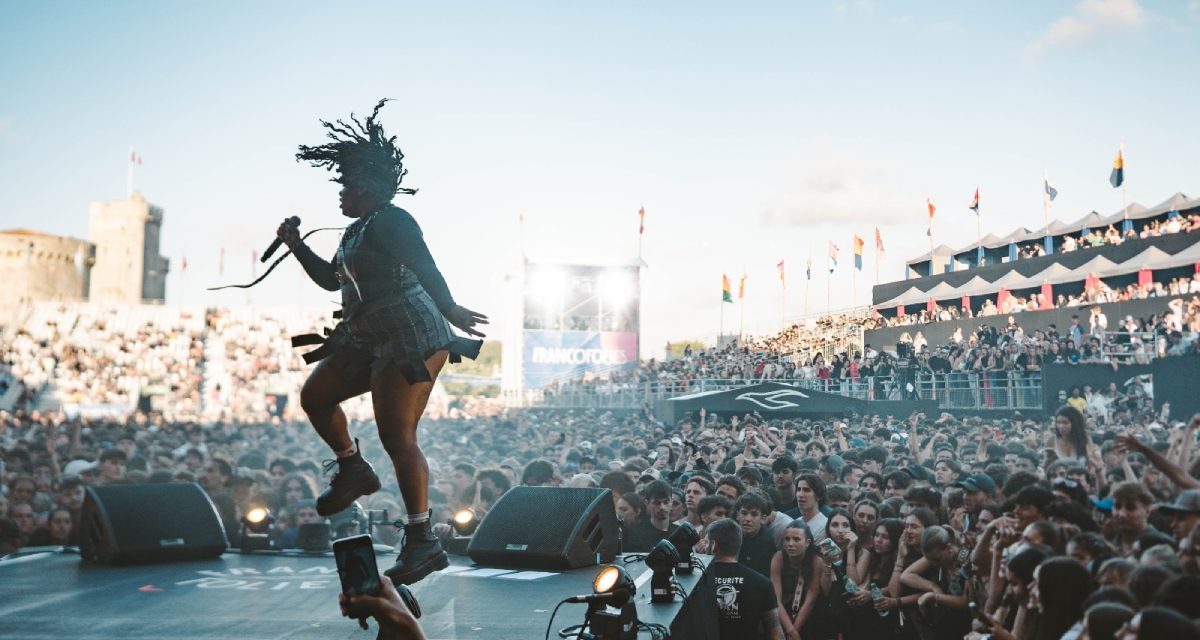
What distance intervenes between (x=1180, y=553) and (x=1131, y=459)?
4318 millimetres

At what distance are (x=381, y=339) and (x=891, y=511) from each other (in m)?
3.97

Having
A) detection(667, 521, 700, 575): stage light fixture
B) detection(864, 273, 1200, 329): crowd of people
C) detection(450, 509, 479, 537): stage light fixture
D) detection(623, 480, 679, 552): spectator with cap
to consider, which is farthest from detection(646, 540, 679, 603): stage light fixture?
detection(864, 273, 1200, 329): crowd of people

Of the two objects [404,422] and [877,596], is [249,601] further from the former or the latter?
[877,596]

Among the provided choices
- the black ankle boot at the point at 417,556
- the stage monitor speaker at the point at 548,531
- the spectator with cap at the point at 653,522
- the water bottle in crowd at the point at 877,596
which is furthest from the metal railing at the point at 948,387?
the black ankle boot at the point at 417,556

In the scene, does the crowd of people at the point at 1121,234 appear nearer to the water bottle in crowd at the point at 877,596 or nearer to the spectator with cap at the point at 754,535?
the spectator with cap at the point at 754,535

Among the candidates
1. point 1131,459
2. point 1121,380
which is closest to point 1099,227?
point 1121,380

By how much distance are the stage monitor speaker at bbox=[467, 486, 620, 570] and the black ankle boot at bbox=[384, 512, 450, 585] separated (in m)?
2.39

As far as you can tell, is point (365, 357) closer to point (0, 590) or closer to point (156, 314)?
point (0, 590)

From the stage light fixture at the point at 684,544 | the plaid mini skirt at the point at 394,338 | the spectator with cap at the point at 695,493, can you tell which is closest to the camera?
the plaid mini skirt at the point at 394,338

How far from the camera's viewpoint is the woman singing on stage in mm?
3664

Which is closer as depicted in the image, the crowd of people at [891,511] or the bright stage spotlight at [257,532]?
the crowd of people at [891,511]

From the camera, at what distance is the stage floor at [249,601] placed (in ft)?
15.0

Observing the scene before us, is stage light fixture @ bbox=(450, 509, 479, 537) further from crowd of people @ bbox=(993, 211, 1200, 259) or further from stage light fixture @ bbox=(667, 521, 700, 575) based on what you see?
crowd of people @ bbox=(993, 211, 1200, 259)

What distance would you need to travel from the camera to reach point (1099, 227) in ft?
89.4
